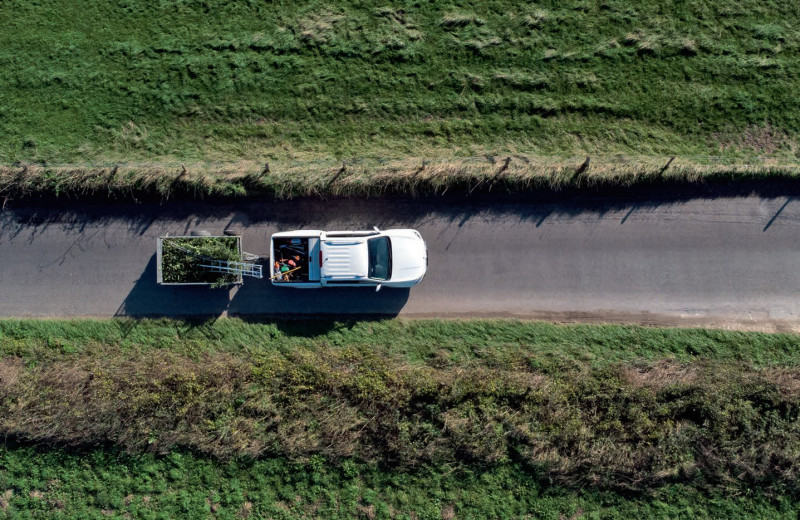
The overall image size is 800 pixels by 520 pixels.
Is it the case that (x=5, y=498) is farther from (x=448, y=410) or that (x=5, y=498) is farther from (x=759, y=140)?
(x=759, y=140)

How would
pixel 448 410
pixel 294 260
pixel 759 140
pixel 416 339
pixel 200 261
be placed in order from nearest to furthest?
pixel 448 410 < pixel 200 261 < pixel 294 260 < pixel 416 339 < pixel 759 140

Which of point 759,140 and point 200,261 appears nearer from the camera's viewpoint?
point 200,261

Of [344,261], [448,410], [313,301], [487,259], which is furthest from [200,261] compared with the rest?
[487,259]

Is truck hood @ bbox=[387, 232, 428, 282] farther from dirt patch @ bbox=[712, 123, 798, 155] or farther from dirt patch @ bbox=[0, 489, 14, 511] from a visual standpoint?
dirt patch @ bbox=[0, 489, 14, 511]

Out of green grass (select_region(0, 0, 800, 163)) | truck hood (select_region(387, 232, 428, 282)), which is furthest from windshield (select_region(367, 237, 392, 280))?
green grass (select_region(0, 0, 800, 163))

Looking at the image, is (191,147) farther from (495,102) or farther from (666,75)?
(666,75)

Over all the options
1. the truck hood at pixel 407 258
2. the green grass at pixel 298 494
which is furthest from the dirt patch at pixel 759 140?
the green grass at pixel 298 494

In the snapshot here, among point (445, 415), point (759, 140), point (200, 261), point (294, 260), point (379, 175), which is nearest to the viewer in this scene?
point (445, 415)

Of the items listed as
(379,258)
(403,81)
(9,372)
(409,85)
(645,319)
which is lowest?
(9,372)
